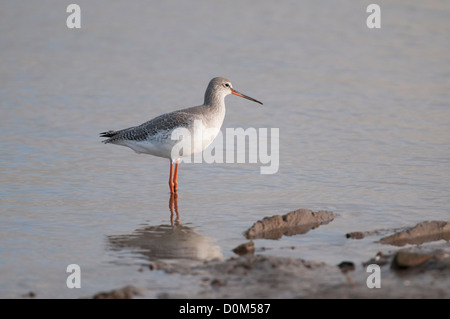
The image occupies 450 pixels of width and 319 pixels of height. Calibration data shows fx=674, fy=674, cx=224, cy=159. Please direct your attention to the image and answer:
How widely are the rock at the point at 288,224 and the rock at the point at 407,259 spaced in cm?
214

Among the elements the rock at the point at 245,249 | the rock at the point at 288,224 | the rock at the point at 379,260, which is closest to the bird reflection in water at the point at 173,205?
the rock at the point at 288,224

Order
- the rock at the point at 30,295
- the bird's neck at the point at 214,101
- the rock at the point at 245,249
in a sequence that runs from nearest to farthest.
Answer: the rock at the point at 30,295, the rock at the point at 245,249, the bird's neck at the point at 214,101

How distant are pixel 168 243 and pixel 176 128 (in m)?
2.84

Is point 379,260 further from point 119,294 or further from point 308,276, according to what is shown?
point 119,294

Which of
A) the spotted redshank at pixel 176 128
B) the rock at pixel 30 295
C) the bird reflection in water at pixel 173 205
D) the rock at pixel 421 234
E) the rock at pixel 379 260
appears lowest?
the rock at pixel 30 295

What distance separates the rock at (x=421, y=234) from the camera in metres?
9.02

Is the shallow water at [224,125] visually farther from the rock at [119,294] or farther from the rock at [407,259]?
the rock at [407,259]

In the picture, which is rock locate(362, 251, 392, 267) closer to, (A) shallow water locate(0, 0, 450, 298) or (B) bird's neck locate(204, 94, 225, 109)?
(A) shallow water locate(0, 0, 450, 298)

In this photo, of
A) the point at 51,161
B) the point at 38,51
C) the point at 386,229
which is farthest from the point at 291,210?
the point at 38,51

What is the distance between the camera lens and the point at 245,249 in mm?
8648

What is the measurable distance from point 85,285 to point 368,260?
11.0 ft

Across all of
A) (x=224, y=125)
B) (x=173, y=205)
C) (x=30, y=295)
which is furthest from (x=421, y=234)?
(x=224, y=125)

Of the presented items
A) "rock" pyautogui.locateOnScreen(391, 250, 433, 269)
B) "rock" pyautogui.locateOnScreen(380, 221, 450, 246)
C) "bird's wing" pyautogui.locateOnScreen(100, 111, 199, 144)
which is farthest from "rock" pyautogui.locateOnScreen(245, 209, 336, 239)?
"bird's wing" pyautogui.locateOnScreen(100, 111, 199, 144)
